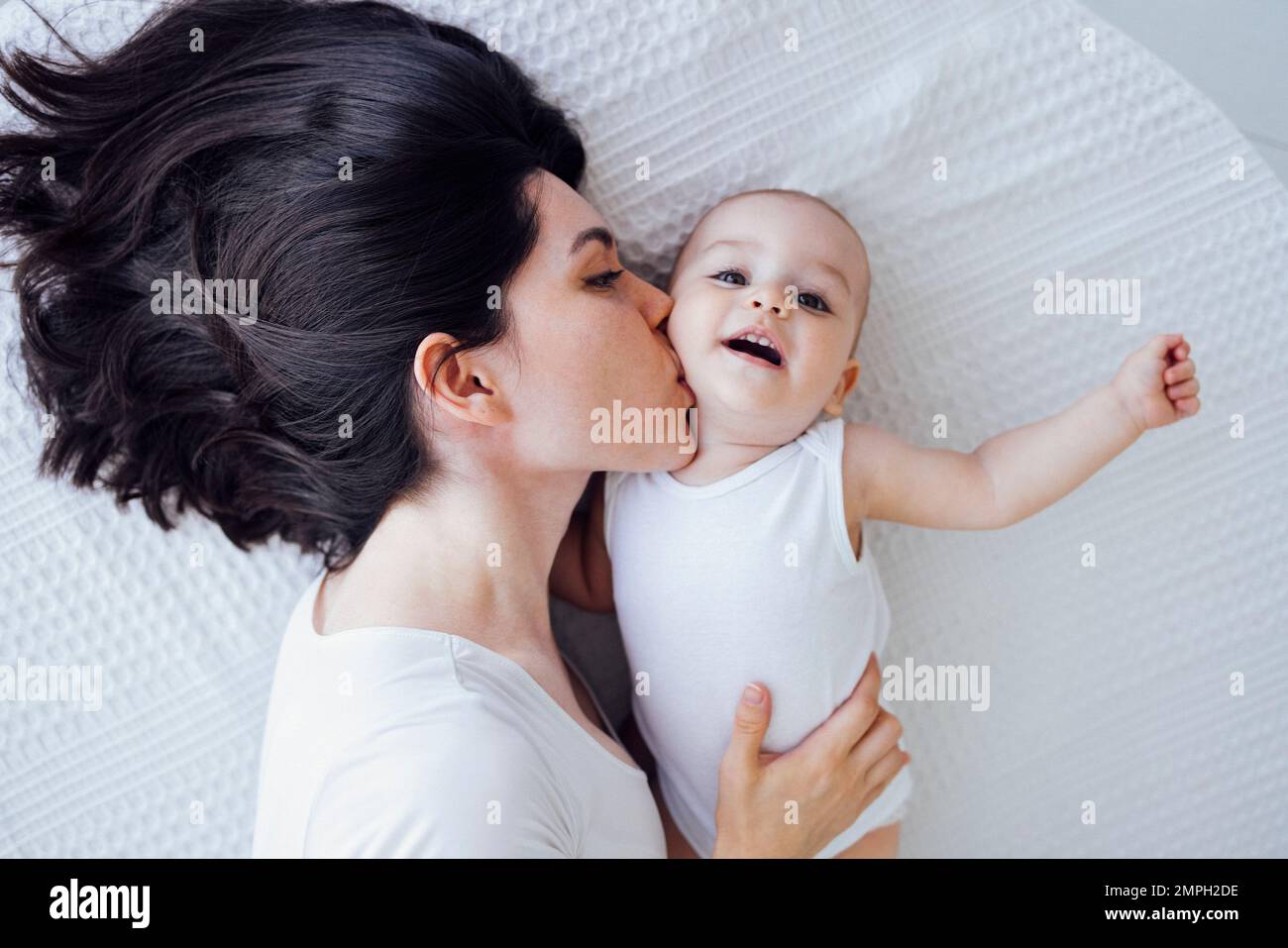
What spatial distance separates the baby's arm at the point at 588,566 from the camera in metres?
1.25

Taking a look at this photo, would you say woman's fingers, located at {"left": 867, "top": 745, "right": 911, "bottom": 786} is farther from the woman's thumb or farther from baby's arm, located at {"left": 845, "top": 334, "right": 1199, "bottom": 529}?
baby's arm, located at {"left": 845, "top": 334, "right": 1199, "bottom": 529}

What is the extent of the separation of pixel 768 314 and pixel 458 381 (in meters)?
0.34

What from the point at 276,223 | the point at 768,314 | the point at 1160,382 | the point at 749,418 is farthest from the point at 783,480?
the point at 276,223

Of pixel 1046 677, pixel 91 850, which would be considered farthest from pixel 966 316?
pixel 91 850

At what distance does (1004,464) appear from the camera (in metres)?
1.11

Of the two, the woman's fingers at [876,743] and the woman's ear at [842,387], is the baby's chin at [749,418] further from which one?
the woman's fingers at [876,743]

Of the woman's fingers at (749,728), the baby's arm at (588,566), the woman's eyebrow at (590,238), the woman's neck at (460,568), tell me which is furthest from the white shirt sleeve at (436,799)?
the woman's eyebrow at (590,238)

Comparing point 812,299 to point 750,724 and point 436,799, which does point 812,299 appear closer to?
point 750,724

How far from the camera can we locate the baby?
104 cm

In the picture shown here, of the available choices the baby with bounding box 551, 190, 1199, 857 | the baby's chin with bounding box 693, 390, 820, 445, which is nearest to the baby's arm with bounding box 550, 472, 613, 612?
the baby with bounding box 551, 190, 1199, 857

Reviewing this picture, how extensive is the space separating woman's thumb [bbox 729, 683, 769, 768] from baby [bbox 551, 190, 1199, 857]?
2 cm

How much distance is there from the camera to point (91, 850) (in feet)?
4.02

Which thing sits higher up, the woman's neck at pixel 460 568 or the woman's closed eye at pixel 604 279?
the woman's closed eye at pixel 604 279
